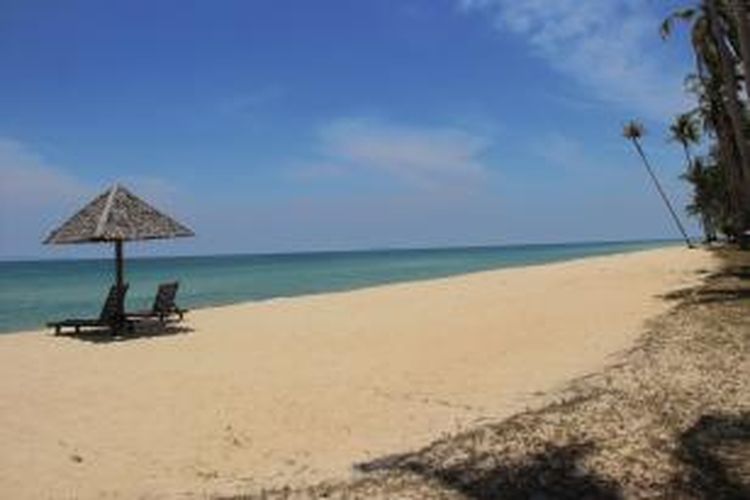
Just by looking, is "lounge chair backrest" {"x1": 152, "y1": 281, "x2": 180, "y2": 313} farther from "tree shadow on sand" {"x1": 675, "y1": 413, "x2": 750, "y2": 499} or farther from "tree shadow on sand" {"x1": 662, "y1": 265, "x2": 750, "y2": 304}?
"tree shadow on sand" {"x1": 675, "y1": 413, "x2": 750, "y2": 499}

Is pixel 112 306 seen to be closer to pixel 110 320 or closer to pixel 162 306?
pixel 110 320

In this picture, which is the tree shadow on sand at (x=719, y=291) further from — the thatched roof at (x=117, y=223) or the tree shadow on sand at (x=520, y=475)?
the tree shadow on sand at (x=520, y=475)

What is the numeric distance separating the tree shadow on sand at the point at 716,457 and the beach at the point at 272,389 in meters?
1.97

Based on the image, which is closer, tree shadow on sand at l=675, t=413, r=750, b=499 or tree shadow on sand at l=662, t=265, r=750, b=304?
tree shadow on sand at l=675, t=413, r=750, b=499

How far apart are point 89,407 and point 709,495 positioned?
22.3ft

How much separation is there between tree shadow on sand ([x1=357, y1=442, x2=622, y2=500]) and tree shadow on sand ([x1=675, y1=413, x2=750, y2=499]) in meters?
0.60

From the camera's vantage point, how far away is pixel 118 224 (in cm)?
1845

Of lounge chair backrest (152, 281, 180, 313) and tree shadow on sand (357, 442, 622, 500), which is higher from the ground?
lounge chair backrest (152, 281, 180, 313)

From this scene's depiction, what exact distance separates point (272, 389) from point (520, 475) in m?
4.99

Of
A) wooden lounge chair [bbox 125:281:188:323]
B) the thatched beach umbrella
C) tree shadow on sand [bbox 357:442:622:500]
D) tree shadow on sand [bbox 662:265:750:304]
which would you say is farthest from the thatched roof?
tree shadow on sand [bbox 357:442:622:500]

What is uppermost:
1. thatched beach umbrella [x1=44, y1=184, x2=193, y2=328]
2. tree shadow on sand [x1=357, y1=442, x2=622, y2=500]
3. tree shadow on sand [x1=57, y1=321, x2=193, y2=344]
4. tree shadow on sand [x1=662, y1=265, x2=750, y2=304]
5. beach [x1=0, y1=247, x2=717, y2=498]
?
thatched beach umbrella [x1=44, y1=184, x2=193, y2=328]

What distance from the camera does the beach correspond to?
7969mm

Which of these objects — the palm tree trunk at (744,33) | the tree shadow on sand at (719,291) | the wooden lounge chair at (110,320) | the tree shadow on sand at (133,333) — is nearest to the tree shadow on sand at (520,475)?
the palm tree trunk at (744,33)

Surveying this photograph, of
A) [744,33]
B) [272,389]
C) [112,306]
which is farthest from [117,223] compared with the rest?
[744,33]
